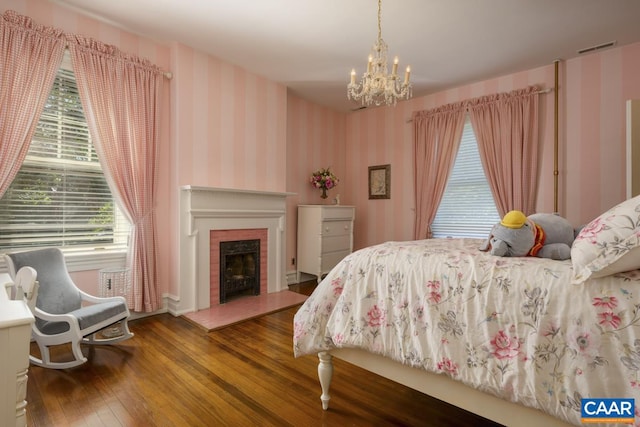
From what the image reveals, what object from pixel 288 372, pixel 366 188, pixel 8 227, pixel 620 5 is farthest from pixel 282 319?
pixel 620 5

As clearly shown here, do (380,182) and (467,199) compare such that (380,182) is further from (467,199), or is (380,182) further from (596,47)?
(596,47)

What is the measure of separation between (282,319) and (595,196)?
353 cm

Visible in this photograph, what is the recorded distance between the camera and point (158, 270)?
3.23 m

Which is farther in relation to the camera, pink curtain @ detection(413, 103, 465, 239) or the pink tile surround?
pink curtain @ detection(413, 103, 465, 239)

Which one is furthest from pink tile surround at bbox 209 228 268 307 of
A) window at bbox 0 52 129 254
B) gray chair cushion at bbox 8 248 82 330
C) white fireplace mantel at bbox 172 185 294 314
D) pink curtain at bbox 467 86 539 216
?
pink curtain at bbox 467 86 539 216

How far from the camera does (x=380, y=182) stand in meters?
5.09

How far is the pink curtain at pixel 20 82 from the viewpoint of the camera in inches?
92.7

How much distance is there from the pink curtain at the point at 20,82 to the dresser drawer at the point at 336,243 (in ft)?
10.6

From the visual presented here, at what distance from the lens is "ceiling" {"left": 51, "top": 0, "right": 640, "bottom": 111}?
8.58 ft

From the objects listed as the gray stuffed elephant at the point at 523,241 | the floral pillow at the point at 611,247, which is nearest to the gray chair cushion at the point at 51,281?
the gray stuffed elephant at the point at 523,241

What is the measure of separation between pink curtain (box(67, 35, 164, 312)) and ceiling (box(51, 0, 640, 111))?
39 centimetres

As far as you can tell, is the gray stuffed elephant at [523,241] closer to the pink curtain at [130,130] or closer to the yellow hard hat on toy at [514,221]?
the yellow hard hat on toy at [514,221]

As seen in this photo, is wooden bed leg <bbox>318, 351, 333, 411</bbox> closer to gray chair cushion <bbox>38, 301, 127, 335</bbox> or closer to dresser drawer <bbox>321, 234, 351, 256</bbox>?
gray chair cushion <bbox>38, 301, 127, 335</bbox>

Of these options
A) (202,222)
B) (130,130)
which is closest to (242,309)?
(202,222)
